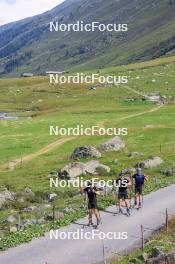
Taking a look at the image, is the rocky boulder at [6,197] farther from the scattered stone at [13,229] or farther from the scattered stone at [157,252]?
the scattered stone at [157,252]

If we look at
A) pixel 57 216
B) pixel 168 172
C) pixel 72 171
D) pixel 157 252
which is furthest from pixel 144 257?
pixel 72 171

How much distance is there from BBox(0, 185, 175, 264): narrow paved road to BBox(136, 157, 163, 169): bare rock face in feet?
70.0

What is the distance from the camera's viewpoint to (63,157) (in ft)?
247

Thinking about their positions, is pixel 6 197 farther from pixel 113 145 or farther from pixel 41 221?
pixel 113 145

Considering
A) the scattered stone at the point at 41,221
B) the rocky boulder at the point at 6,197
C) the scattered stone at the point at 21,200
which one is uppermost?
the scattered stone at the point at 41,221

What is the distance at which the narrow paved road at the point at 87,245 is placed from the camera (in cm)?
3006

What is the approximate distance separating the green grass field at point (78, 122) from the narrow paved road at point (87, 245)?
625 cm

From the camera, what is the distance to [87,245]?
31.9 m

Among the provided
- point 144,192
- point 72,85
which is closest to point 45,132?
point 144,192

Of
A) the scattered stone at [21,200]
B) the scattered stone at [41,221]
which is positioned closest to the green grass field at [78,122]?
the scattered stone at [21,200]

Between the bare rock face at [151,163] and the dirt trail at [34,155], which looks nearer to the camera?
the bare rock face at [151,163]

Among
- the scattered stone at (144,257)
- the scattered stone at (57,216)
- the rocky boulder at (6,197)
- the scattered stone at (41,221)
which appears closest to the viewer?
the scattered stone at (144,257)

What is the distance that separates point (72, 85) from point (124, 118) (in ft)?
243

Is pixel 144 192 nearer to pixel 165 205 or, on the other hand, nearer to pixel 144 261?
pixel 165 205
